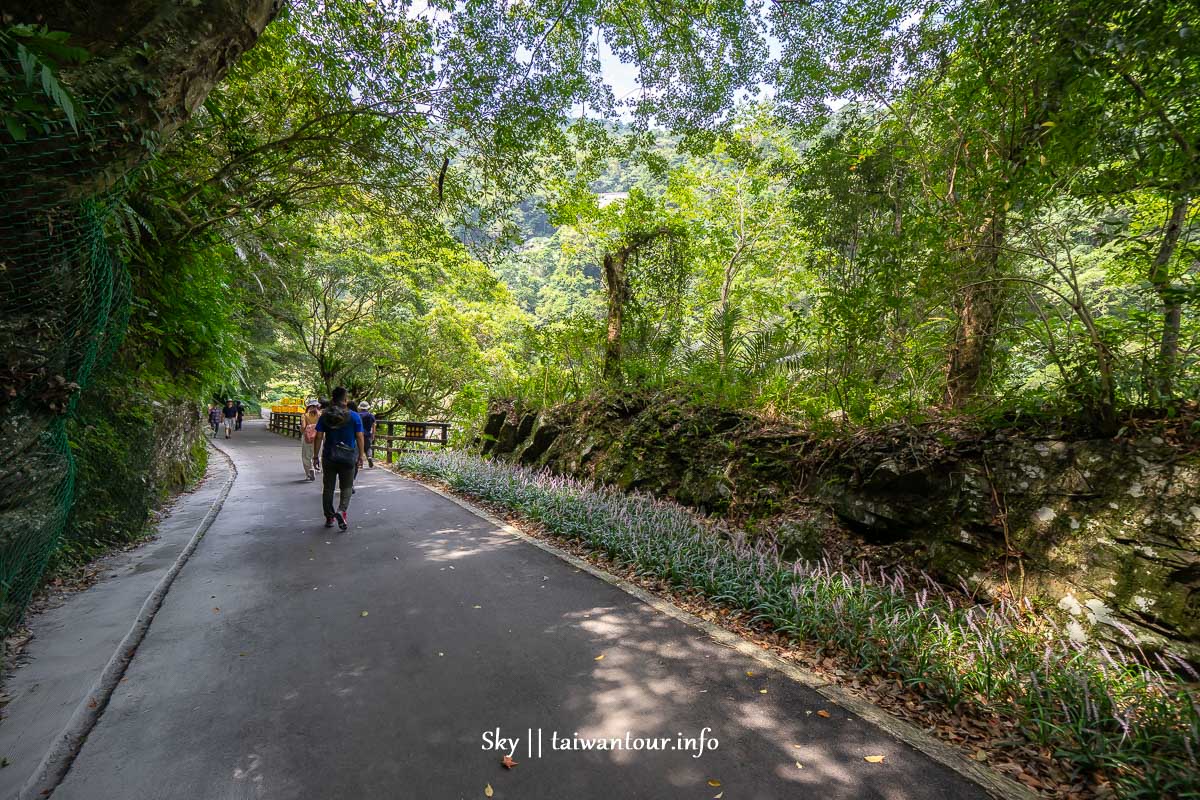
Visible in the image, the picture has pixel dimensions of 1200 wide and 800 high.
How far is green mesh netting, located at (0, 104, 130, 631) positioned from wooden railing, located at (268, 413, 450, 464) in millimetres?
8293

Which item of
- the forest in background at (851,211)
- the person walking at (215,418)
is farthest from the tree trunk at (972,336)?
the person walking at (215,418)

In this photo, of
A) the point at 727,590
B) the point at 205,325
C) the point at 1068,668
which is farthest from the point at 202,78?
the point at 1068,668

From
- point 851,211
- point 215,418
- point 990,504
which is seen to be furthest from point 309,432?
point 215,418

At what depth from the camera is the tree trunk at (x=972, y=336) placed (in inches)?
193

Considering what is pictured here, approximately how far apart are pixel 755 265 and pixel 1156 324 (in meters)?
13.8

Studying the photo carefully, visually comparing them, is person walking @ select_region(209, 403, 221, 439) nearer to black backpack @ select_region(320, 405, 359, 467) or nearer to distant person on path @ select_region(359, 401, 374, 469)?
distant person on path @ select_region(359, 401, 374, 469)

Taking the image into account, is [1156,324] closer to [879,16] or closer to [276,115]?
[879,16]

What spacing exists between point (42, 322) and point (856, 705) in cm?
562

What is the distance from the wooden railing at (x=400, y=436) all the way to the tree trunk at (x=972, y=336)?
1236 cm

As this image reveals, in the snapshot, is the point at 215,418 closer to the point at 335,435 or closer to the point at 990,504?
the point at 335,435

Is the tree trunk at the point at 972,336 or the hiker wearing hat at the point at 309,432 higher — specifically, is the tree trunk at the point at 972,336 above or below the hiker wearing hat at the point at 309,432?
above

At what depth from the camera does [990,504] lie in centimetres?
402

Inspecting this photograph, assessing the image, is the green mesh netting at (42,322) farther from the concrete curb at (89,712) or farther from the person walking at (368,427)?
the person walking at (368,427)

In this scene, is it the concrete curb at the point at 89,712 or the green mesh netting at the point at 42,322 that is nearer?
the concrete curb at the point at 89,712
